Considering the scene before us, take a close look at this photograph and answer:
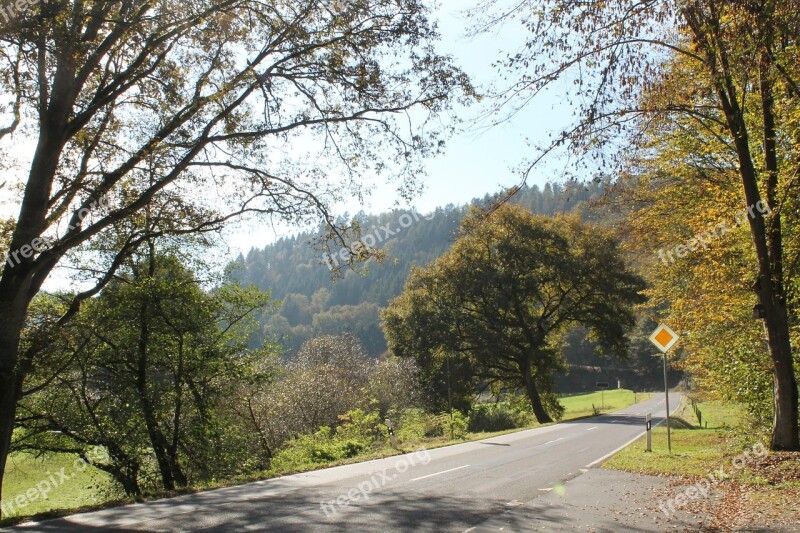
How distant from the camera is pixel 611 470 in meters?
12.4

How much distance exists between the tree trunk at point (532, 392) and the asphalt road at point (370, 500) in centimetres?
2450

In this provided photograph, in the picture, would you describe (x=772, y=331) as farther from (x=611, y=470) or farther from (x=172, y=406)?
(x=172, y=406)

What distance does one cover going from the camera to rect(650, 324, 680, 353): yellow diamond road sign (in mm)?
14930

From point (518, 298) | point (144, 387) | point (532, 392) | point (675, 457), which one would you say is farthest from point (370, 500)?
point (518, 298)

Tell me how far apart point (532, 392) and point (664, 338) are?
84.1 feet

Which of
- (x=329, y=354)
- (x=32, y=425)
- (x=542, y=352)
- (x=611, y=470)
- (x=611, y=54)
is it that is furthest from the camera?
(x=329, y=354)

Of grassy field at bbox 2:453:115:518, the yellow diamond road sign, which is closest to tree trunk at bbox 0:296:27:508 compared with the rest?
grassy field at bbox 2:453:115:518

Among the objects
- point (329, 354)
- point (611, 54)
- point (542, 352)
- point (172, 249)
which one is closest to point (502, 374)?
point (542, 352)

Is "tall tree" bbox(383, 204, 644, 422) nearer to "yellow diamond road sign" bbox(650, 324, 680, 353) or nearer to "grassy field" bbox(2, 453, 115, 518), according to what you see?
"grassy field" bbox(2, 453, 115, 518)

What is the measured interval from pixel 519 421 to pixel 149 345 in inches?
920

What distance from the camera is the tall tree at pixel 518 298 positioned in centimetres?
3956

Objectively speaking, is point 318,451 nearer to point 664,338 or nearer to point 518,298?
point 664,338

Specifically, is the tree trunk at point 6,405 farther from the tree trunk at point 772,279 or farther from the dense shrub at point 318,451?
the tree trunk at point 772,279

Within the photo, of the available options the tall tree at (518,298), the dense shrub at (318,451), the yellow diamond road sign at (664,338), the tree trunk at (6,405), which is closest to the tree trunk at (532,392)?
the tall tree at (518,298)
